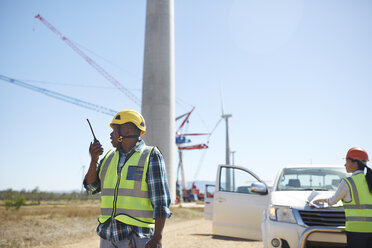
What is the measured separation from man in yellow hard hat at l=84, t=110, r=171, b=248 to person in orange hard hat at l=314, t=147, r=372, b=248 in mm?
2401

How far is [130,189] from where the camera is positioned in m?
2.75

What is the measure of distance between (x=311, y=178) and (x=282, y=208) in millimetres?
1504

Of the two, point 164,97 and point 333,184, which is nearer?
point 333,184

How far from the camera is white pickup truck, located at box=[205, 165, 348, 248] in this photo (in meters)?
4.82

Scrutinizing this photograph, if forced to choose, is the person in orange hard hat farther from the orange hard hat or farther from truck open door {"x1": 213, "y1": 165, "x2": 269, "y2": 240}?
truck open door {"x1": 213, "y1": 165, "x2": 269, "y2": 240}

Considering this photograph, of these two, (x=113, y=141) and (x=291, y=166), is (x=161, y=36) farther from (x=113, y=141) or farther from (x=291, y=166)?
(x=113, y=141)

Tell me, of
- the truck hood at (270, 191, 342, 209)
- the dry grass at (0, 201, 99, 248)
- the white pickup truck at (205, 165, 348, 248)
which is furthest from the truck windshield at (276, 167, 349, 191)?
the dry grass at (0, 201, 99, 248)

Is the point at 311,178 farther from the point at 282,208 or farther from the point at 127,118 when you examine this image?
the point at 127,118

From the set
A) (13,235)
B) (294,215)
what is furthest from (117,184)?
(13,235)

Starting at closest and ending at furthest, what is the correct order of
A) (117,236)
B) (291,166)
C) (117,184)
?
1. (117,236)
2. (117,184)
3. (291,166)

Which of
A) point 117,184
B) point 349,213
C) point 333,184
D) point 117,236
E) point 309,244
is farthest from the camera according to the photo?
point 333,184

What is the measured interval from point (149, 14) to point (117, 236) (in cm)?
3069

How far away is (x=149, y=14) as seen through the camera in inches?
1236

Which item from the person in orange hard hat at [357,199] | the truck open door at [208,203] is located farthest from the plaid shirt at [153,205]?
the truck open door at [208,203]
